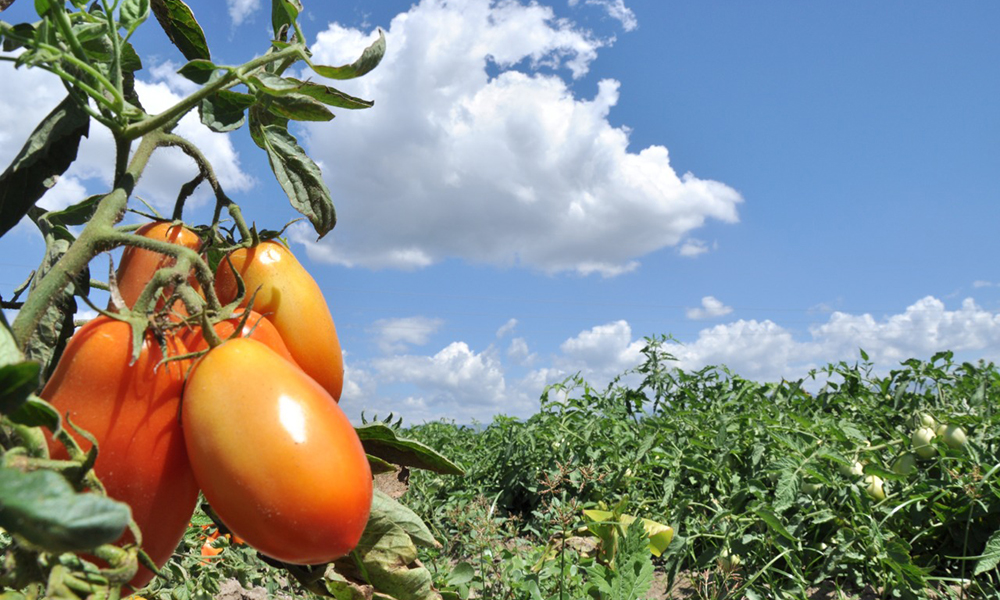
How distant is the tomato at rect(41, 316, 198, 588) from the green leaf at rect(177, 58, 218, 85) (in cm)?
25

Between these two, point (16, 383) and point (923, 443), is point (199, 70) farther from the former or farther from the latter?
point (923, 443)

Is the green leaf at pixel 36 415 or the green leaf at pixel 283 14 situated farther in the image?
the green leaf at pixel 283 14

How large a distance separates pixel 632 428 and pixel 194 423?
346 cm

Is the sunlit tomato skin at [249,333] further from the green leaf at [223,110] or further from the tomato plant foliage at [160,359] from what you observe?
the green leaf at [223,110]

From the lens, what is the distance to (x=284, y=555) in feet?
2.24

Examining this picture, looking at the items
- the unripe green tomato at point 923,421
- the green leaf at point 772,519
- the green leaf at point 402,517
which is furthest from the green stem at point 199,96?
the unripe green tomato at point 923,421

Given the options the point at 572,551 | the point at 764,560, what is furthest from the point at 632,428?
the point at 572,551

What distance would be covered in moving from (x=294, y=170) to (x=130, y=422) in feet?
1.17

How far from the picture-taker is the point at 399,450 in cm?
89

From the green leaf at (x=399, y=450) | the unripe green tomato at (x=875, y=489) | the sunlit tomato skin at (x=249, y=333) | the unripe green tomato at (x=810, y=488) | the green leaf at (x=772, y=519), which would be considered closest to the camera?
the sunlit tomato skin at (x=249, y=333)

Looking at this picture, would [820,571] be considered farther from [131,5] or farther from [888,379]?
[131,5]

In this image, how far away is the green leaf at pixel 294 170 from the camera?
900 mm

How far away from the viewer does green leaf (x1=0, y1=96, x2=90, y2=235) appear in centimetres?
74

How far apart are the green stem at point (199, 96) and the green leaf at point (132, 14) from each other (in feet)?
0.28
